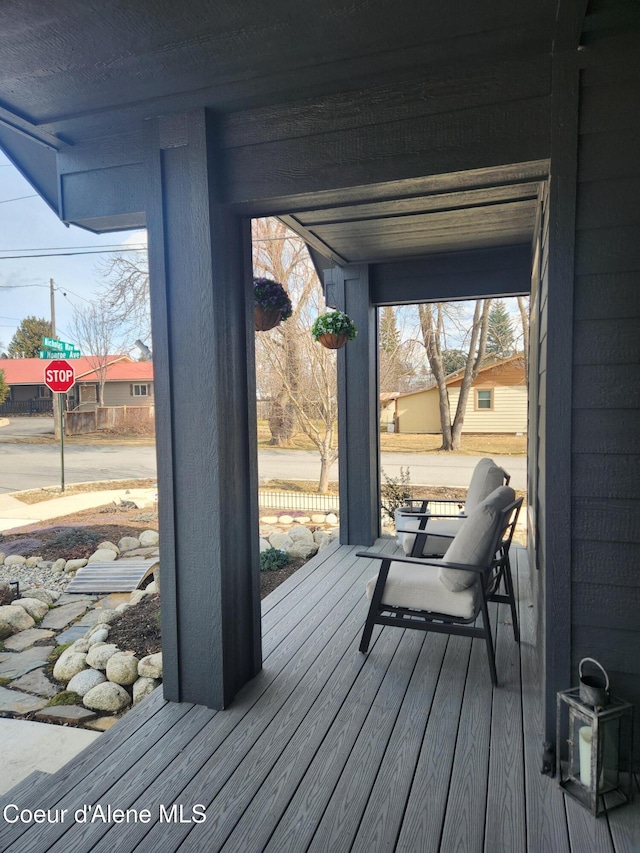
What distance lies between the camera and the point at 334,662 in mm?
2719

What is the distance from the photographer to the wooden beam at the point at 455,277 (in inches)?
175

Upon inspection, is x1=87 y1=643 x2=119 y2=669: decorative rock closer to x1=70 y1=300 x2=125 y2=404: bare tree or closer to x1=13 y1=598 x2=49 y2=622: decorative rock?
x1=13 y1=598 x2=49 y2=622: decorative rock

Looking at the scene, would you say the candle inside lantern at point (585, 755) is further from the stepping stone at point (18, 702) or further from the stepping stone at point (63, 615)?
the stepping stone at point (63, 615)

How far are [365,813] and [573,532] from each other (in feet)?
3.81

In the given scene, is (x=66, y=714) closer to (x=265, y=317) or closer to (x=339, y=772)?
(x=339, y=772)

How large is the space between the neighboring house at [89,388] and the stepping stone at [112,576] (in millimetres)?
5223

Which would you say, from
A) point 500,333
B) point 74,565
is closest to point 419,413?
point 500,333

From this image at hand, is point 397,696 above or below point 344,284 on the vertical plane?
below

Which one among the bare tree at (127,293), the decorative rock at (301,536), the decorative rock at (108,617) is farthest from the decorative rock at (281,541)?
the bare tree at (127,293)

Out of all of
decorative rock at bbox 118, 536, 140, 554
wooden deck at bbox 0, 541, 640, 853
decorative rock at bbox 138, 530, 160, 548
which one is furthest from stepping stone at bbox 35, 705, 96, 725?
decorative rock at bbox 138, 530, 160, 548

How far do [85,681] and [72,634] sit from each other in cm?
123

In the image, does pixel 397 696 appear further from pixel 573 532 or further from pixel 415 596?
pixel 573 532

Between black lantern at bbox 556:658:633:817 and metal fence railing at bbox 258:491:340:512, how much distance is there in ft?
22.0

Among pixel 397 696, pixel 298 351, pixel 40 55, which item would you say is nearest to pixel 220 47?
pixel 40 55
